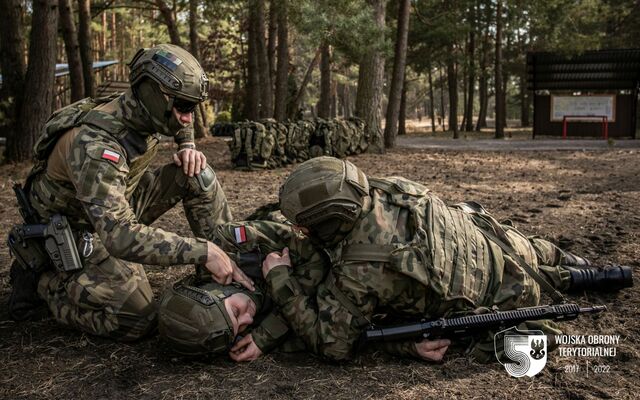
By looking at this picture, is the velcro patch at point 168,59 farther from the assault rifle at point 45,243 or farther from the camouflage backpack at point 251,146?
the camouflage backpack at point 251,146

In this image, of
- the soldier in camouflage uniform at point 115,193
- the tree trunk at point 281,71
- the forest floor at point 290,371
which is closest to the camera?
the forest floor at point 290,371

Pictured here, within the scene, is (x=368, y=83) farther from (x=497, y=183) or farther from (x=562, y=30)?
(x=562, y=30)

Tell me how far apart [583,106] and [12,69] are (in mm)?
16532

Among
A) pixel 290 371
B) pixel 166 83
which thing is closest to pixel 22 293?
pixel 166 83

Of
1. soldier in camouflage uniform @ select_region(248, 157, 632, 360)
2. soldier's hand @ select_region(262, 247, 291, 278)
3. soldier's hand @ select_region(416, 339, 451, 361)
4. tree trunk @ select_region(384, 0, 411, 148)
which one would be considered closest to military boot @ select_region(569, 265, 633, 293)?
soldier in camouflage uniform @ select_region(248, 157, 632, 360)

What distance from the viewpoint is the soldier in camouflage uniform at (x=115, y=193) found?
3.14m

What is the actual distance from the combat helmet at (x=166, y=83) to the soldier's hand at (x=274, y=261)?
91cm

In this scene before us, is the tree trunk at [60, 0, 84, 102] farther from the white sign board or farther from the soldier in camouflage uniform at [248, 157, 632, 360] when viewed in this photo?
the white sign board

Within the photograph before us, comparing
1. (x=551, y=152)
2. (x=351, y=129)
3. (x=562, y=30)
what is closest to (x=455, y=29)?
(x=562, y=30)

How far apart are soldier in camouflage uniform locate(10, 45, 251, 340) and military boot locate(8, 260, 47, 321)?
11mm

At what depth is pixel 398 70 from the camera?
50.9 feet

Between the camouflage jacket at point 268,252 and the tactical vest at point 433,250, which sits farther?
the camouflage jacket at point 268,252

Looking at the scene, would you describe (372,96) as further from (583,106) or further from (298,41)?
(583,106)

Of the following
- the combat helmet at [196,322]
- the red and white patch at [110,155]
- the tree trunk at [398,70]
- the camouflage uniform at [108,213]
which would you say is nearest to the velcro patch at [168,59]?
the camouflage uniform at [108,213]
